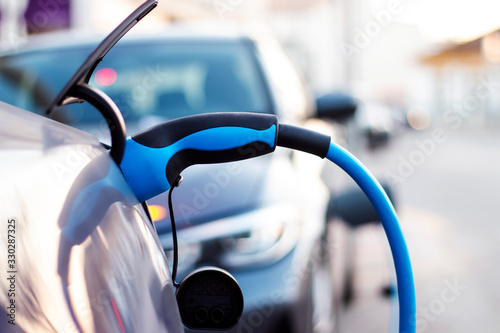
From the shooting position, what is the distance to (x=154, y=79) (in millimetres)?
3115

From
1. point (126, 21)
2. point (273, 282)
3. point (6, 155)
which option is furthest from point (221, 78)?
point (6, 155)

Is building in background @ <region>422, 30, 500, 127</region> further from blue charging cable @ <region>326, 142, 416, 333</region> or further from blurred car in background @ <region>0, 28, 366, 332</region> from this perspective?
blue charging cable @ <region>326, 142, 416, 333</region>

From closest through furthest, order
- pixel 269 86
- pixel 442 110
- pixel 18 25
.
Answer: pixel 269 86, pixel 18 25, pixel 442 110

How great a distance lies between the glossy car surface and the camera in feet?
1.53

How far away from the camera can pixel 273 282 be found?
2.04 meters

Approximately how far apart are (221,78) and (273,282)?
1.34 metres

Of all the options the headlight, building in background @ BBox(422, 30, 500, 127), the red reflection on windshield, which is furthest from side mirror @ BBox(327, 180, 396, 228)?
building in background @ BBox(422, 30, 500, 127)

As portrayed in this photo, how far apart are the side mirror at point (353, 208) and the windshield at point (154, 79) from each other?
0.69 metres

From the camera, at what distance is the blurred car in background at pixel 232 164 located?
6.68ft

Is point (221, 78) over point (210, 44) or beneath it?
beneath

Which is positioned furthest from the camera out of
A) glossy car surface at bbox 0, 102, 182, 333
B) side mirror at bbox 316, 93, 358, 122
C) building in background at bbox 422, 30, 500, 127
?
building in background at bbox 422, 30, 500, 127

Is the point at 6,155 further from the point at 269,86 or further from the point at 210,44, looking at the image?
the point at 210,44

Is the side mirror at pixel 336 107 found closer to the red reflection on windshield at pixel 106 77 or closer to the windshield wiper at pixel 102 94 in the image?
the red reflection on windshield at pixel 106 77

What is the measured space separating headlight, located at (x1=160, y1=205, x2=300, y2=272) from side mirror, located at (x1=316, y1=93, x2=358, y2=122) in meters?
1.50
